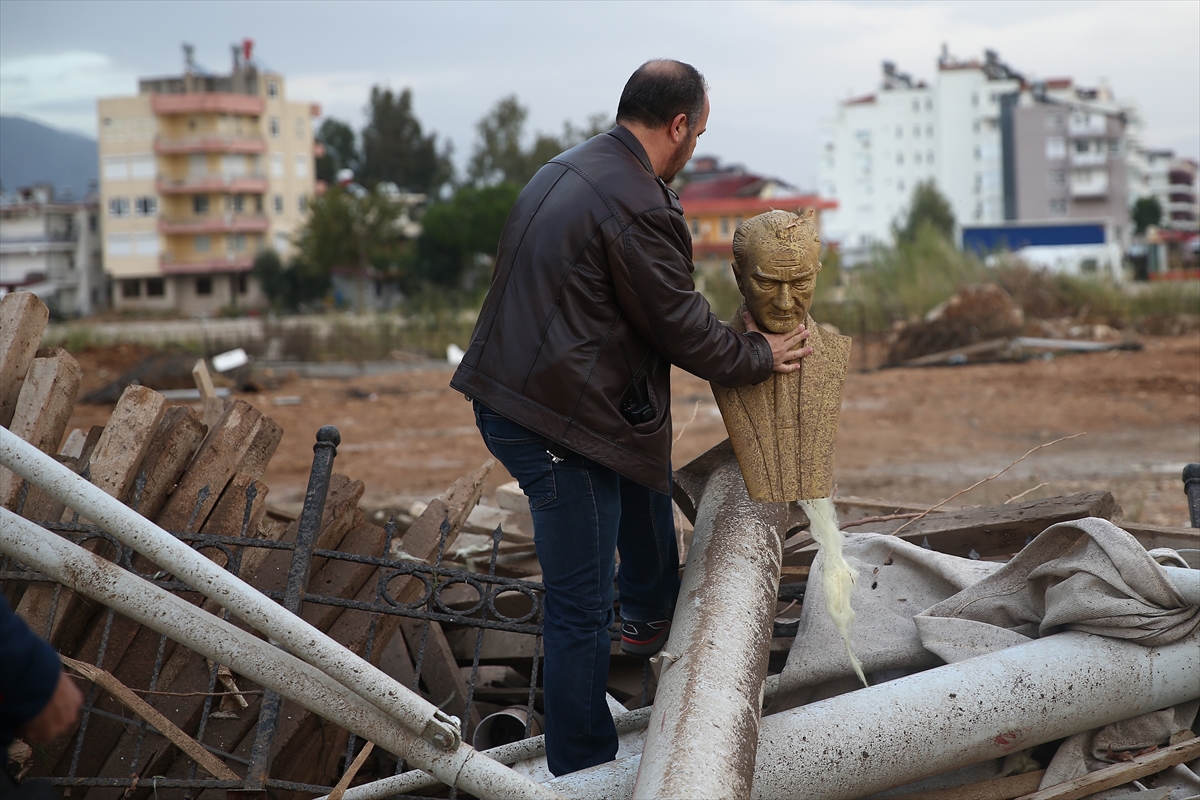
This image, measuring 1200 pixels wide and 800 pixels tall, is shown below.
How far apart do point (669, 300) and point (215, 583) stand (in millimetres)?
1305

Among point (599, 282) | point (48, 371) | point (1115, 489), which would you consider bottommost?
point (1115, 489)

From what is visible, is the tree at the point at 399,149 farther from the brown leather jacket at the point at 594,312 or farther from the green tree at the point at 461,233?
the brown leather jacket at the point at 594,312

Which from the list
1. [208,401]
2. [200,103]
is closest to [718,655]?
[208,401]

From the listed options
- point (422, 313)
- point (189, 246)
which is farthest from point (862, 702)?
point (189, 246)

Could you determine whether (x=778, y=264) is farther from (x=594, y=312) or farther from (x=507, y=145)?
(x=507, y=145)

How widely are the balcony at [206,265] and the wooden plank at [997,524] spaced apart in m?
54.5

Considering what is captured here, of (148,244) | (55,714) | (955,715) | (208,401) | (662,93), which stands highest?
(148,244)

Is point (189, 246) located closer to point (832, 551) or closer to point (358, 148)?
point (358, 148)

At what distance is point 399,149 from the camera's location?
220 feet

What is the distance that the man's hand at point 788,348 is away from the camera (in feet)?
9.09

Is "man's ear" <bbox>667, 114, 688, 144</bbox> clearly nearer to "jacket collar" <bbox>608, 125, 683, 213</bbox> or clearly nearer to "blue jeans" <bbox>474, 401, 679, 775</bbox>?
"jacket collar" <bbox>608, 125, 683, 213</bbox>

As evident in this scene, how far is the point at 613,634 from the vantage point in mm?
3227

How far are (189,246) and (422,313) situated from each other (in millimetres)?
36382

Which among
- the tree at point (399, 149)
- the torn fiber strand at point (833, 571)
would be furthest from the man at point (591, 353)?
the tree at point (399, 149)
